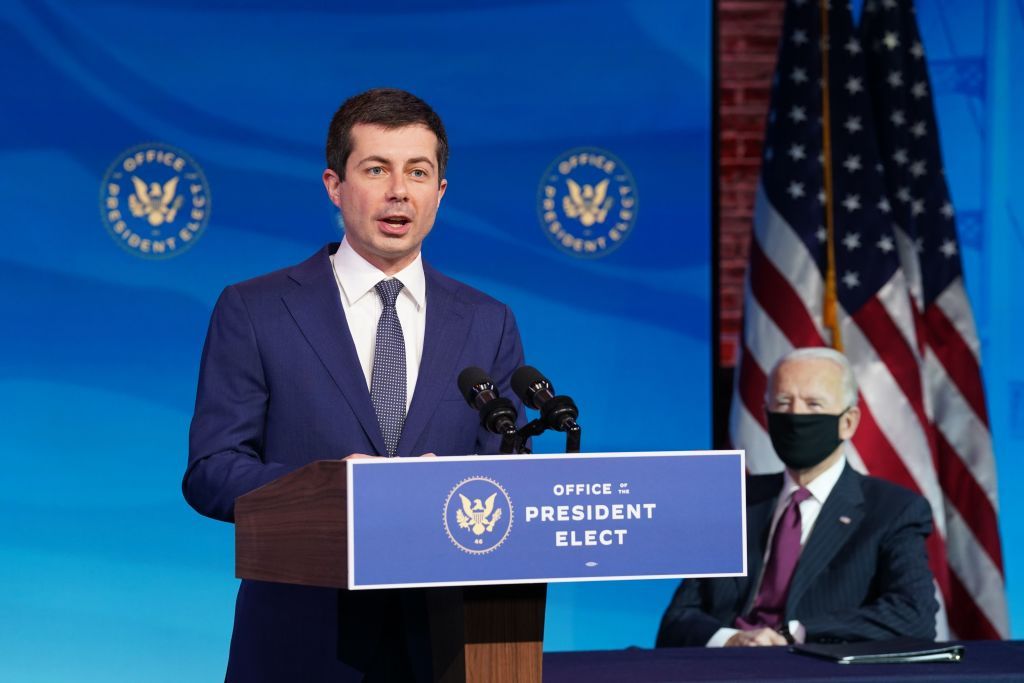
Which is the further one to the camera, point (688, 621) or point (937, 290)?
point (937, 290)

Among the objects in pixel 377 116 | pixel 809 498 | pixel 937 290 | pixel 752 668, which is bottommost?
pixel 752 668

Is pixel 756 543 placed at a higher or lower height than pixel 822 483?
lower

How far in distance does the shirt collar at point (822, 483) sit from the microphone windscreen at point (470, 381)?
2172 mm

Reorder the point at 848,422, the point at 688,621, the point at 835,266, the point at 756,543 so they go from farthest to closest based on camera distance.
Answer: the point at 835,266 < the point at 848,422 < the point at 756,543 < the point at 688,621

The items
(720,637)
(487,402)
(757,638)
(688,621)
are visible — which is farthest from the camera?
(688,621)

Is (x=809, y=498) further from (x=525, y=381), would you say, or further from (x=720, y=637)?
(x=525, y=381)

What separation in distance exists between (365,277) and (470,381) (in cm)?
36

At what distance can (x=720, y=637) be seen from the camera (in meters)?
3.58

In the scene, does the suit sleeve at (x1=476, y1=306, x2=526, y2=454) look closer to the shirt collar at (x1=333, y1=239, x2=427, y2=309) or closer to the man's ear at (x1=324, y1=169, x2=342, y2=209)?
the shirt collar at (x1=333, y1=239, x2=427, y2=309)

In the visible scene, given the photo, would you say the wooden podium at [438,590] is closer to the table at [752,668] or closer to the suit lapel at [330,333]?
the suit lapel at [330,333]

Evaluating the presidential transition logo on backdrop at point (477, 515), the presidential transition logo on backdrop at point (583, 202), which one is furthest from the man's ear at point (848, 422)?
the presidential transition logo on backdrop at point (477, 515)

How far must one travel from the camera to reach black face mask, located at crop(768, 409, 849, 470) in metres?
3.89

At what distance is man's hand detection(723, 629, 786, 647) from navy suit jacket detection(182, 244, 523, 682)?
1542mm

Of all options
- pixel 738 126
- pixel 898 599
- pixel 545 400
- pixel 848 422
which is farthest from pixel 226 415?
pixel 738 126
